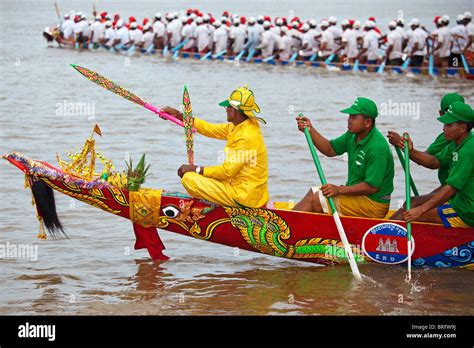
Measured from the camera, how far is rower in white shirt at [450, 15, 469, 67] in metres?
20.6

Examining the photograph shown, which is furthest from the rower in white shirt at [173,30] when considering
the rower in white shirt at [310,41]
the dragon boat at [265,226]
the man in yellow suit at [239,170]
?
the man in yellow suit at [239,170]

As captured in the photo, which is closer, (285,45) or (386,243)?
(386,243)

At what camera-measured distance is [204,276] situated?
8297 millimetres

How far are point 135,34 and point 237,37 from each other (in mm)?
4873

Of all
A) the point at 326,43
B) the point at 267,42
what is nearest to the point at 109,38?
the point at 267,42

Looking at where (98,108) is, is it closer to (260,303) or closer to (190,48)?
(190,48)

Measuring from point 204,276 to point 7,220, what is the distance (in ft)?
10.5

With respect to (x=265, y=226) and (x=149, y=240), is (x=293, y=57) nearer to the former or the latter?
(x=149, y=240)

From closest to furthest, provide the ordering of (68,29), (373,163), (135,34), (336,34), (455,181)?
(455,181), (373,163), (336,34), (135,34), (68,29)

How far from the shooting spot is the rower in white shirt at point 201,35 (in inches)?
1053

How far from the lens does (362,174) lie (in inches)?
307

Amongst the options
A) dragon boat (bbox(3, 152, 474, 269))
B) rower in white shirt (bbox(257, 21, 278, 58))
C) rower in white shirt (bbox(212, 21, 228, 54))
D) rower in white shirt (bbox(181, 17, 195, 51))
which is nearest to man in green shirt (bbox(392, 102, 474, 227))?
dragon boat (bbox(3, 152, 474, 269))

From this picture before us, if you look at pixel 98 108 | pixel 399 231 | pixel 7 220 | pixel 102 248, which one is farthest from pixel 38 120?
pixel 399 231
